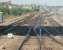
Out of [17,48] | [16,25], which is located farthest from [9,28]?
[17,48]

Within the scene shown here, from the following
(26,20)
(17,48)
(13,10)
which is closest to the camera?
(17,48)

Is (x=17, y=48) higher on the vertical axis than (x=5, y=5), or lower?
lower

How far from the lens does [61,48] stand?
3822 mm

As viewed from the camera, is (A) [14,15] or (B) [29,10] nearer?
(B) [29,10]

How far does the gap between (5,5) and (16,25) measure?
0.71 m

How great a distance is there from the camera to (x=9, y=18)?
6.29m

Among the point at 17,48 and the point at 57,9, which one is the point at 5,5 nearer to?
the point at 57,9

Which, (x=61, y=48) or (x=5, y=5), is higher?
(x=5, y=5)

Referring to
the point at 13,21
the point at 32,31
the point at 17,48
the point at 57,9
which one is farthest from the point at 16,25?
the point at 17,48

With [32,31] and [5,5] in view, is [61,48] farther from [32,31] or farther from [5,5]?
[5,5]

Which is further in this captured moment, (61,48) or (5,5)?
(5,5)

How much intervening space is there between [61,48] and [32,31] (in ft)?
6.58

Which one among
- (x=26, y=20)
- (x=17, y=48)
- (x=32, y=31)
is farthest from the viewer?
(x=26, y=20)

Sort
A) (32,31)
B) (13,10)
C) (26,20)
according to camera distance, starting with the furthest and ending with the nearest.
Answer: (26,20) → (13,10) → (32,31)
